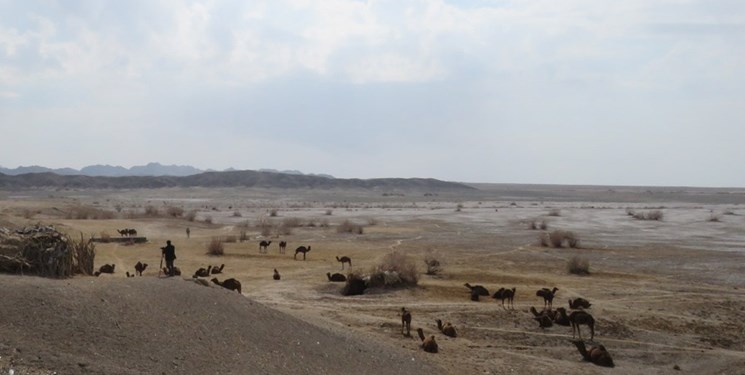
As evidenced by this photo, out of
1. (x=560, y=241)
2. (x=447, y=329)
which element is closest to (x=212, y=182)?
(x=560, y=241)

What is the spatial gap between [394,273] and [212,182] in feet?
508

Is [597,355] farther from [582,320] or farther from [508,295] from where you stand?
[508,295]

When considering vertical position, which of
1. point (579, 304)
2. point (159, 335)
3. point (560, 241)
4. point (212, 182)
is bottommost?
point (579, 304)

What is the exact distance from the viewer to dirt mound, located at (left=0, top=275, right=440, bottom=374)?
942cm

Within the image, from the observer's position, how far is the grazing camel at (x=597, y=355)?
14.8 m

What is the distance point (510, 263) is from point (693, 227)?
2823 centimetres

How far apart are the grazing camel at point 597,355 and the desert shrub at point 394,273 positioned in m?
7.58

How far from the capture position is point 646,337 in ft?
55.8

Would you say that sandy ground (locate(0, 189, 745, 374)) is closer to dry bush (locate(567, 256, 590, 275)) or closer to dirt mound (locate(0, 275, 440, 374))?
dry bush (locate(567, 256, 590, 275))

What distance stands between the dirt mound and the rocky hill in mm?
155783

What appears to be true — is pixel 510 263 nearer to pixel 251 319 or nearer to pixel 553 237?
pixel 553 237

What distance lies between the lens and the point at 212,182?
17188cm

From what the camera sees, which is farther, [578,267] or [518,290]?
[578,267]

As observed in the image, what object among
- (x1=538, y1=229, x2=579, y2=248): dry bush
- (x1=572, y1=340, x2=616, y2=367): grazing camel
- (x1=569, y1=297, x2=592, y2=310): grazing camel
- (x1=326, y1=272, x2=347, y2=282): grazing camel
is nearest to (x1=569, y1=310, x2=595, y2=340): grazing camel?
(x1=572, y1=340, x2=616, y2=367): grazing camel
